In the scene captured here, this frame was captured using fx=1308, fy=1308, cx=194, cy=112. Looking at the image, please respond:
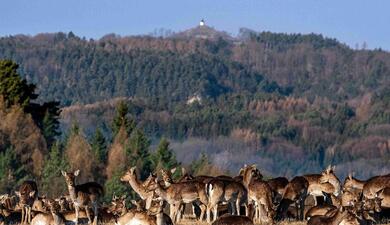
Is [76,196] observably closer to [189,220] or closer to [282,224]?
[189,220]

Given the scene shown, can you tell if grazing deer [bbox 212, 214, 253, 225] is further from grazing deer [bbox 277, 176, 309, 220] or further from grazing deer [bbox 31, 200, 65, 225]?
grazing deer [bbox 31, 200, 65, 225]

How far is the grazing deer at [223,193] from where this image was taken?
3306 centimetres

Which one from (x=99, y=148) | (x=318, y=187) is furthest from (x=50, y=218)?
(x=99, y=148)

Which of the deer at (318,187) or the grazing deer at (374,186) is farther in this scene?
the deer at (318,187)

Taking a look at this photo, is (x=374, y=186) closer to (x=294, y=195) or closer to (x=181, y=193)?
(x=294, y=195)

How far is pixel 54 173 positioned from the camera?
95938 millimetres

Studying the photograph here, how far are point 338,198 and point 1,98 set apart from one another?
61.8 meters

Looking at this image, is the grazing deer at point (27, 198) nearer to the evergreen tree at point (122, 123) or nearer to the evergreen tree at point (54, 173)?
the evergreen tree at point (54, 173)

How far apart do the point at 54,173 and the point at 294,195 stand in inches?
2469

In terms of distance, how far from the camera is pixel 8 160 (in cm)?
9431

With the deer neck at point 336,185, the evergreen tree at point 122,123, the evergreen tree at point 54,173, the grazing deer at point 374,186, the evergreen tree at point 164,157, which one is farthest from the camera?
the evergreen tree at point 122,123

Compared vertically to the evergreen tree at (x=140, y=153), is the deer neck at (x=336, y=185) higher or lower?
higher

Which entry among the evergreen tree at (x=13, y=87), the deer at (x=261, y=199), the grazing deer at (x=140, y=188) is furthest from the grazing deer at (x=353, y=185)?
the evergreen tree at (x=13, y=87)

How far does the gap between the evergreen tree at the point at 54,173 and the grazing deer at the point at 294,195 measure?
55866mm
